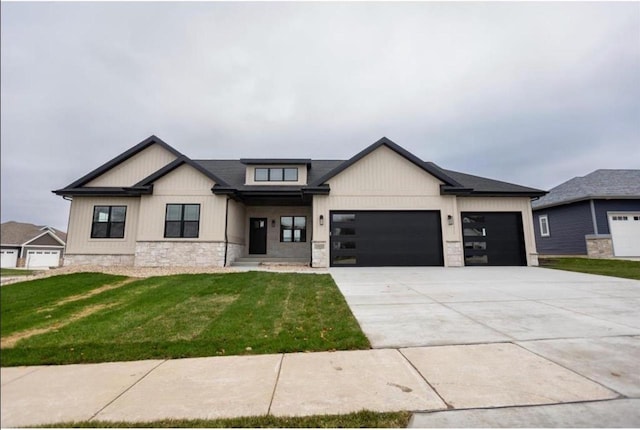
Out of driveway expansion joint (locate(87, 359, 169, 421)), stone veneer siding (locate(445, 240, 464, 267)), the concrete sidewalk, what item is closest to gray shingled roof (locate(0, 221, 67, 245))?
the concrete sidewalk

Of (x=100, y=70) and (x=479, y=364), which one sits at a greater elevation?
(x=100, y=70)

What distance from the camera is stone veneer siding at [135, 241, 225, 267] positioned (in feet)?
41.2

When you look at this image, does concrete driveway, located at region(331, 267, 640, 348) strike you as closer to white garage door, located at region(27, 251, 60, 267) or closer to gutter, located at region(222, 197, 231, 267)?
white garage door, located at region(27, 251, 60, 267)

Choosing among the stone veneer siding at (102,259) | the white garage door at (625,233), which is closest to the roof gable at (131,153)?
the stone veneer siding at (102,259)

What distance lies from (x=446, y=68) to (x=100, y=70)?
378 inches

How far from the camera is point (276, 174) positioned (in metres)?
15.5

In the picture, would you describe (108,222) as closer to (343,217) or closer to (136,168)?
(136,168)

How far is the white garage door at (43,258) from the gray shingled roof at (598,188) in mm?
22277

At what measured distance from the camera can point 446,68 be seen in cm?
895

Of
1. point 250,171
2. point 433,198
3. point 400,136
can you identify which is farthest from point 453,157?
point 250,171

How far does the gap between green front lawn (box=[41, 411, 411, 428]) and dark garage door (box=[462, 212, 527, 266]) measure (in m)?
12.4

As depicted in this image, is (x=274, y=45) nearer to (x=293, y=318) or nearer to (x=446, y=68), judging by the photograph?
(x=293, y=318)

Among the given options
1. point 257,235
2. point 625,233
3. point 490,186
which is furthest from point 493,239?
point 257,235

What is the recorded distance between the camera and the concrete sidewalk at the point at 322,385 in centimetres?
231
